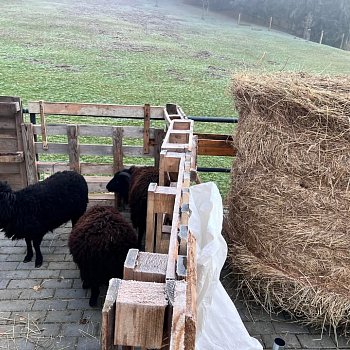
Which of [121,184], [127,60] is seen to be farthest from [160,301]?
[127,60]

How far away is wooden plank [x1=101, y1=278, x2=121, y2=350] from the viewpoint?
4.00ft

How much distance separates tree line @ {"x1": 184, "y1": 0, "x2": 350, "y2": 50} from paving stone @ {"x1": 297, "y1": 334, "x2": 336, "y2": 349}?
2127 inches

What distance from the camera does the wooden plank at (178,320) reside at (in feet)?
3.50

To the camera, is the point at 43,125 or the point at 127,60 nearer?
the point at 43,125

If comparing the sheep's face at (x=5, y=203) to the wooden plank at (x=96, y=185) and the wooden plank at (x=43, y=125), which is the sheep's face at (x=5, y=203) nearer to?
the wooden plank at (x=43, y=125)

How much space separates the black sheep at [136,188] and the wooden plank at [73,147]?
2.24 feet

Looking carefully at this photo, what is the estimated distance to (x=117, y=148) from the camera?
572cm

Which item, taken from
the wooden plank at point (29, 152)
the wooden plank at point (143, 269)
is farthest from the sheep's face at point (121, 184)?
the wooden plank at point (143, 269)

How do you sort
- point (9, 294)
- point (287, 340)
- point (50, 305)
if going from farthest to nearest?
point (9, 294) → point (50, 305) → point (287, 340)

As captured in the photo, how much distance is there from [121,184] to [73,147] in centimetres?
95

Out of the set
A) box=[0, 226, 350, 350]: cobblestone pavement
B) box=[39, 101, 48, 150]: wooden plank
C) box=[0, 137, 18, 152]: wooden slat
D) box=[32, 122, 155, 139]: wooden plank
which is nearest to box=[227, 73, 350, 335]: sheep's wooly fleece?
box=[0, 226, 350, 350]: cobblestone pavement

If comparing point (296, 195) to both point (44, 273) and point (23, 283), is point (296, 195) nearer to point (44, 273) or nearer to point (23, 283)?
point (44, 273)

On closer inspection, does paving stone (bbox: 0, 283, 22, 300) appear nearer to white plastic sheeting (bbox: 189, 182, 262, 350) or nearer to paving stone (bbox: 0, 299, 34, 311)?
paving stone (bbox: 0, 299, 34, 311)

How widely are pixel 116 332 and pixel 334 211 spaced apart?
2.83 m
